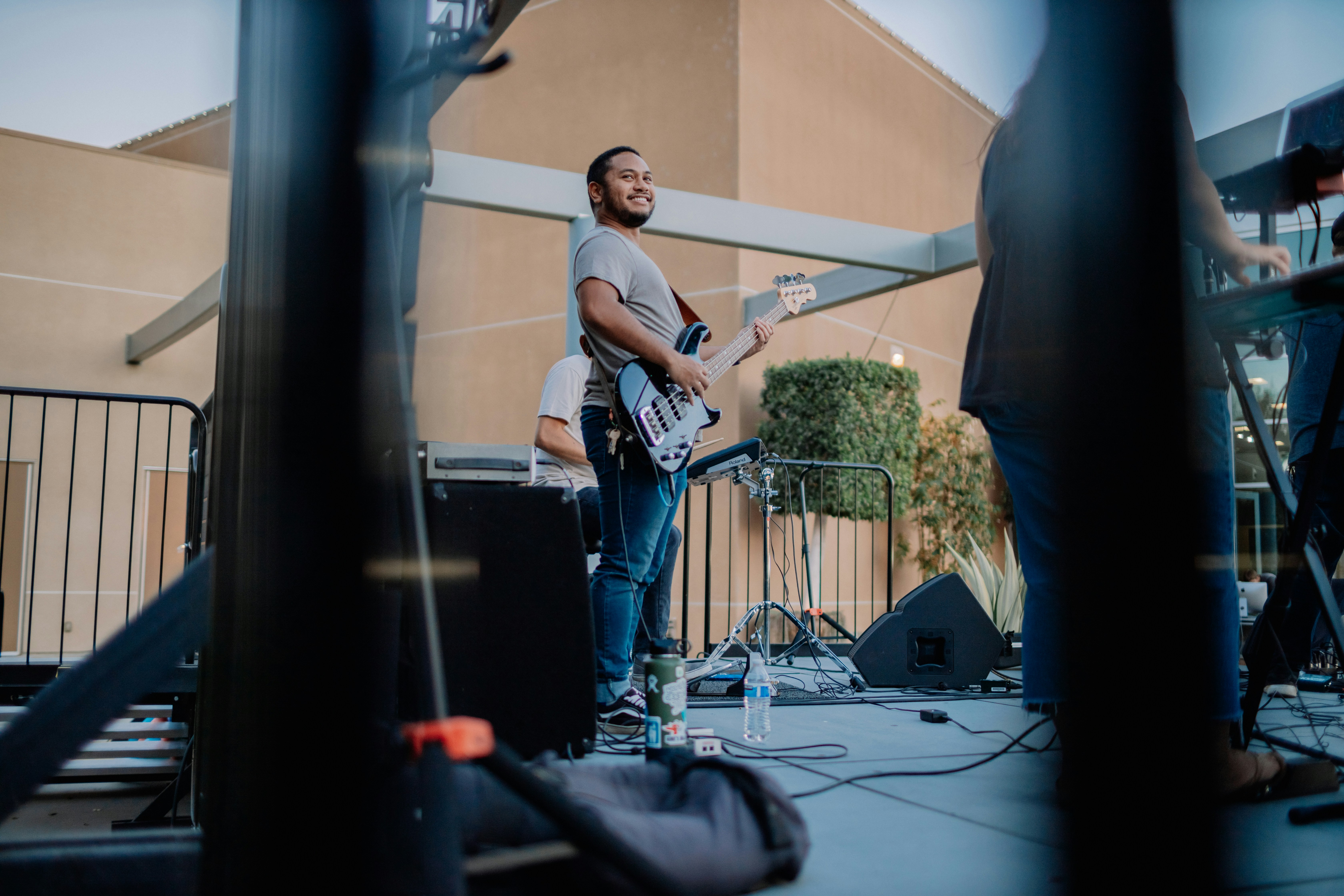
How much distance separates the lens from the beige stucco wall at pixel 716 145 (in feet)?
26.8

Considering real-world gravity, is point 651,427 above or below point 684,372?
below

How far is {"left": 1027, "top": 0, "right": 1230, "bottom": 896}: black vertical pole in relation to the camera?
19.2 inches

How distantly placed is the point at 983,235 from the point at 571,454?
76.3 inches

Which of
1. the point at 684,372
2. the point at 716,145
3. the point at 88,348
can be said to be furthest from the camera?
the point at 88,348

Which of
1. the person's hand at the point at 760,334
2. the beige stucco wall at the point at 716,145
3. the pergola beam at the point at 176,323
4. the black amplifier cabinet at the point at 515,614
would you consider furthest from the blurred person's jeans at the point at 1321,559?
the pergola beam at the point at 176,323

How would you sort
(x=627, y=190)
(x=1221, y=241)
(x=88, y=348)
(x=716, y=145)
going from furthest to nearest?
(x=88, y=348), (x=716, y=145), (x=627, y=190), (x=1221, y=241)

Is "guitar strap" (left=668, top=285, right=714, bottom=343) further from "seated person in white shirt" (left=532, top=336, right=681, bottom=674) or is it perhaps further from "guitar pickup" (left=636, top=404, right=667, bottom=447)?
"seated person in white shirt" (left=532, top=336, right=681, bottom=674)

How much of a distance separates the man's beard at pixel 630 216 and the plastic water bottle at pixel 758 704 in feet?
4.57

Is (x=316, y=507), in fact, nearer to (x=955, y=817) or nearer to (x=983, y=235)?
(x=955, y=817)

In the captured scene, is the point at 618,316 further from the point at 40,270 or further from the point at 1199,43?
the point at 40,270

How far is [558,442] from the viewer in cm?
333

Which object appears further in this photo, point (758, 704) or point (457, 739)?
point (758, 704)

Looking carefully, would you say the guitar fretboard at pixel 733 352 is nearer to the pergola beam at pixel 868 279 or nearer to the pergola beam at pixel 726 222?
the pergola beam at pixel 726 222

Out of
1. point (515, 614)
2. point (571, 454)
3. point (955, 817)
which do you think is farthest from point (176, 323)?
point (955, 817)
